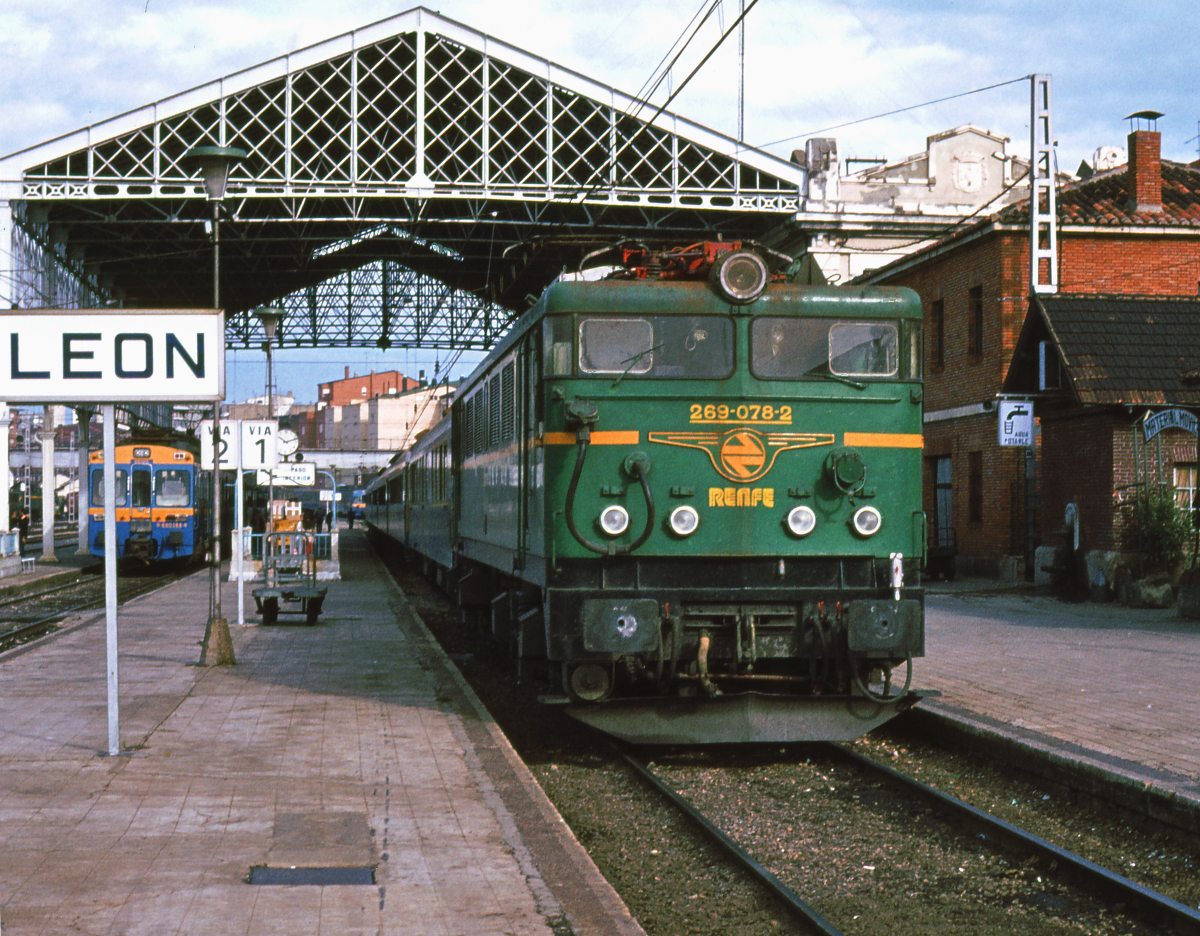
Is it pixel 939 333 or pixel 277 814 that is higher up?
pixel 939 333

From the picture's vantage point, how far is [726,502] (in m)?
8.84

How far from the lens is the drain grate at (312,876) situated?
18.4 ft

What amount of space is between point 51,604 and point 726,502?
19.2m

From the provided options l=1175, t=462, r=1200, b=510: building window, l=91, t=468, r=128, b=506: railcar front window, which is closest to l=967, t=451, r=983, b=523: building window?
l=1175, t=462, r=1200, b=510: building window

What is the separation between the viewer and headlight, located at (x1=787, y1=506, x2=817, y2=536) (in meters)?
8.85

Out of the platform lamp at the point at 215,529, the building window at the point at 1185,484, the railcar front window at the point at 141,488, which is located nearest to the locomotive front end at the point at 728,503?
the platform lamp at the point at 215,529

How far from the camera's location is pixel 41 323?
8.28m

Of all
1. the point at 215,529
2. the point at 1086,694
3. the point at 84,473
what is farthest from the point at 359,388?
the point at 1086,694

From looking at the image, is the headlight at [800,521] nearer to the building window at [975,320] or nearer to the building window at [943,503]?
the building window at [975,320]

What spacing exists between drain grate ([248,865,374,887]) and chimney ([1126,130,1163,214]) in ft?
86.6

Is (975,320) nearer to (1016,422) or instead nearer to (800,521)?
(1016,422)

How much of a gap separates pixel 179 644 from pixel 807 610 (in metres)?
9.16

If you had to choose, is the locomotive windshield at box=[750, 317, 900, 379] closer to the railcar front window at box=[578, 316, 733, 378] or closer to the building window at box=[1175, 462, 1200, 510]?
the railcar front window at box=[578, 316, 733, 378]

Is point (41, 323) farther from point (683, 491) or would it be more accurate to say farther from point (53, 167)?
point (53, 167)
